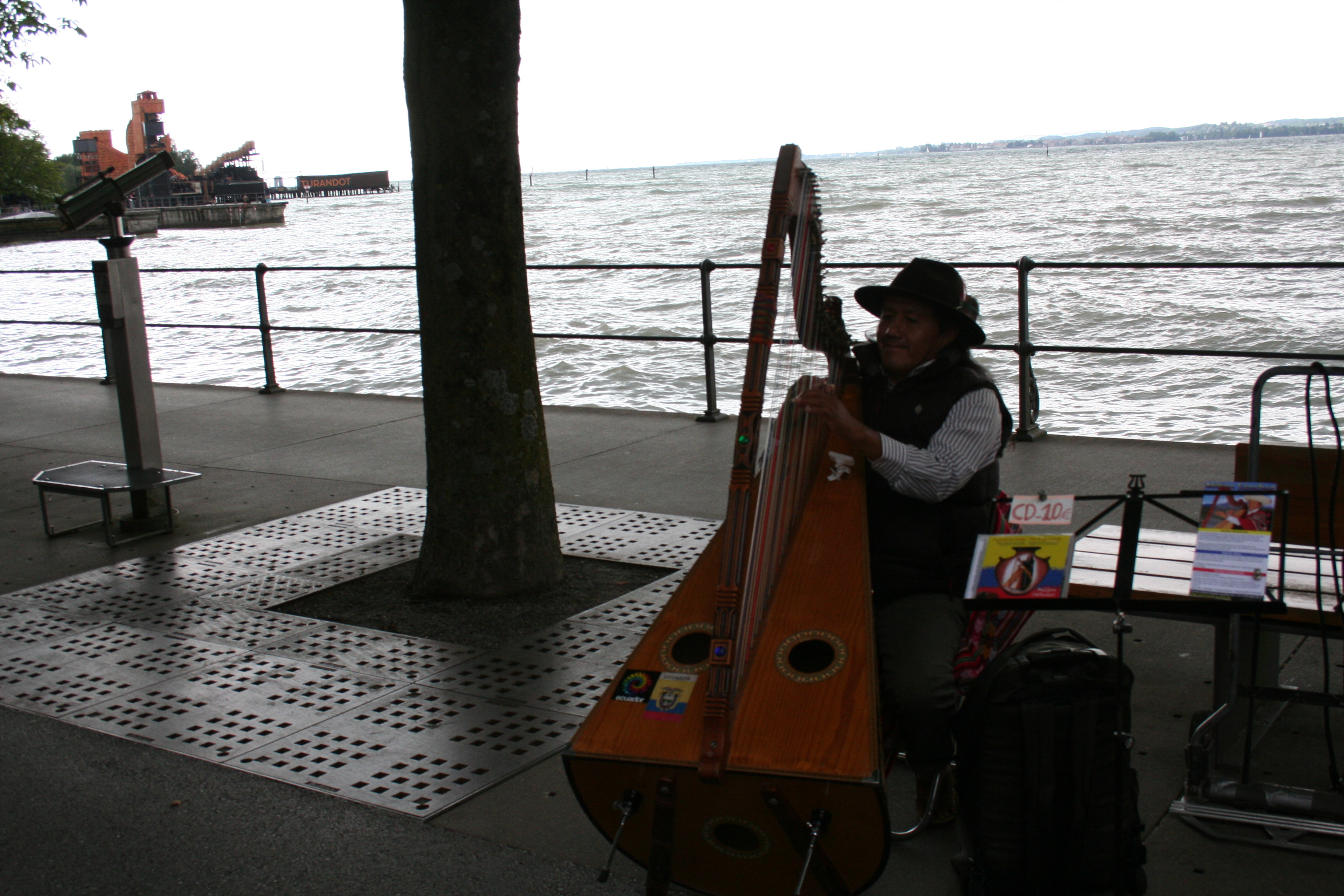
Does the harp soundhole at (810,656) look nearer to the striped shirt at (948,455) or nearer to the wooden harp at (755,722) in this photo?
the wooden harp at (755,722)

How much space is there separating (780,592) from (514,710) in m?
1.20

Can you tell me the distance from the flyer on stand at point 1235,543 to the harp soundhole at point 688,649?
3.13 feet

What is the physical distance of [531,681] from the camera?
11.7 feet

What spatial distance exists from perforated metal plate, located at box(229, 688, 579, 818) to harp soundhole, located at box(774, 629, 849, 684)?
1.02m

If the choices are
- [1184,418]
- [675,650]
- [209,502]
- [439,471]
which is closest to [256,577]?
[439,471]

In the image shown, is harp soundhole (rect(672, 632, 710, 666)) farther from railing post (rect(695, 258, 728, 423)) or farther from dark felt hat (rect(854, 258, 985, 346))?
railing post (rect(695, 258, 728, 423))

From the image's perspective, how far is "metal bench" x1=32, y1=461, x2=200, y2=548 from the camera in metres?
5.10

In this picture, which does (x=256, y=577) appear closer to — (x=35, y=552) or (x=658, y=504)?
(x=35, y=552)

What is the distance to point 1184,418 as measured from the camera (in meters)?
11.0

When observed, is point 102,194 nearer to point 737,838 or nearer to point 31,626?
point 31,626

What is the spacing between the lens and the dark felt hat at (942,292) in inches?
109

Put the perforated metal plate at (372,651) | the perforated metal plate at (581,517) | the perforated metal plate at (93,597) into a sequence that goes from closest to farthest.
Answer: the perforated metal plate at (372,651) → the perforated metal plate at (93,597) → the perforated metal plate at (581,517)

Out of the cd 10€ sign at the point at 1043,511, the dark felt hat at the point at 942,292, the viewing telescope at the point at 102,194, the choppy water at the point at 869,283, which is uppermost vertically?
the viewing telescope at the point at 102,194

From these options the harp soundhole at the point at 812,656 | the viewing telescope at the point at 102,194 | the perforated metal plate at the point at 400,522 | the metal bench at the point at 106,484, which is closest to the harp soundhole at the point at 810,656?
the harp soundhole at the point at 812,656
